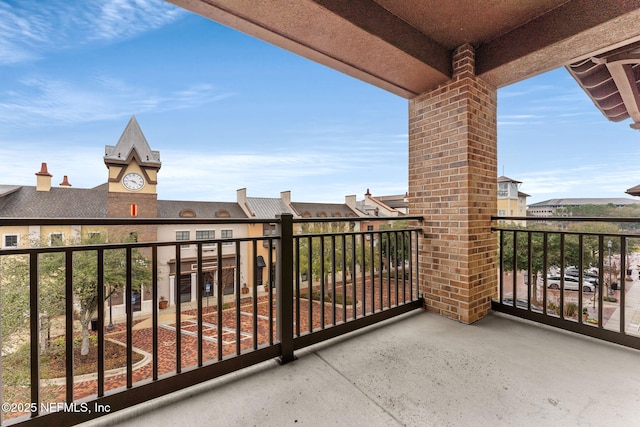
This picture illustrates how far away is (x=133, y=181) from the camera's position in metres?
5.03

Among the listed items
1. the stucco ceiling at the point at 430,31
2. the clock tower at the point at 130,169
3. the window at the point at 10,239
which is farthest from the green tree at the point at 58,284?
the stucco ceiling at the point at 430,31

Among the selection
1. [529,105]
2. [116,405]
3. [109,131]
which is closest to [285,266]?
[116,405]

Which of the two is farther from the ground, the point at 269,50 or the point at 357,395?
the point at 269,50

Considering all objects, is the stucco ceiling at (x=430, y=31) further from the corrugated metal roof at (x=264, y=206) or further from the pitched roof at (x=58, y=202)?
the corrugated metal roof at (x=264, y=206)

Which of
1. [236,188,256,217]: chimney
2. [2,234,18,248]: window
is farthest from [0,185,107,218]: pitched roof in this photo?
[236,188,256,217]: chimney

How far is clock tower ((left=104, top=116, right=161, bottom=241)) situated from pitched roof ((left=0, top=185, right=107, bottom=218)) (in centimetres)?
57

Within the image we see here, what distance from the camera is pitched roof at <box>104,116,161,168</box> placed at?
184 inches

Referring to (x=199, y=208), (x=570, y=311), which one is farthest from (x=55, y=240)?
(x=199, y=208)

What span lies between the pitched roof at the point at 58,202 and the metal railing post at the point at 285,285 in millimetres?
4025

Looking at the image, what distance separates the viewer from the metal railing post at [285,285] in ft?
5.51

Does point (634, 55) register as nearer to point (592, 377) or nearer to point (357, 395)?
point (592, 377)

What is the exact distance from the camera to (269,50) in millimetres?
5422

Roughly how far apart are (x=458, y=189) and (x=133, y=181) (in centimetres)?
554

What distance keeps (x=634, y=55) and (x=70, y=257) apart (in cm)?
395
